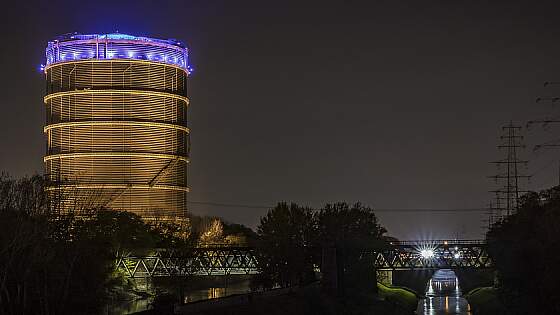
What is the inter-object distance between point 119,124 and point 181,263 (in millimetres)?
32305

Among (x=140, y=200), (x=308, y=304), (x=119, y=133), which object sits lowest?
(x=308, y=304)

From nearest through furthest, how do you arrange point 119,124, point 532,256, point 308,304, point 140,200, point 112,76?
1. point 532,256
2. point 308,304
3. point 119,124
4. point 140,200
5. point 112,76

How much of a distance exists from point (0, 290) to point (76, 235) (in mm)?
21848

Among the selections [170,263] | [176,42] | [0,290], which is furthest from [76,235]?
[176,42]

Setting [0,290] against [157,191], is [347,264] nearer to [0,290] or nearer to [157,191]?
[157,191]

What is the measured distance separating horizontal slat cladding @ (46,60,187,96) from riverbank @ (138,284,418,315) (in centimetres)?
4524

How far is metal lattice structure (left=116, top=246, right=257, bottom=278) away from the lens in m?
110

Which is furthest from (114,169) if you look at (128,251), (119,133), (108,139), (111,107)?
(128,251)

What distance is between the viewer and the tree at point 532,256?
70.7m

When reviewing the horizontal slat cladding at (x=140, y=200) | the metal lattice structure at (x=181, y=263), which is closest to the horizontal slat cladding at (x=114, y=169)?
the horizontal slat cladding at (x=140, y=200)

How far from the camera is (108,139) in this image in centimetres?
13562

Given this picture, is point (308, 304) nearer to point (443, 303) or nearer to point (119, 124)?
point (119, 124)

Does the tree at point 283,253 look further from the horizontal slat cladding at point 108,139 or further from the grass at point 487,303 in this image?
the horizontal slat cladding at point 108,139

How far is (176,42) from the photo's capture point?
152125 millimetres
